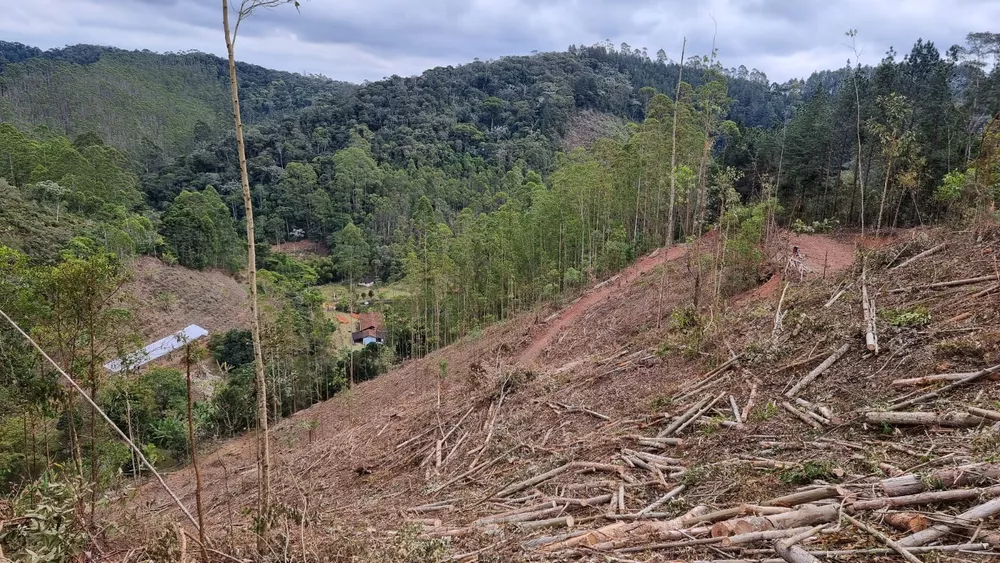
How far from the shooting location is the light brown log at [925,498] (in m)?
2.58

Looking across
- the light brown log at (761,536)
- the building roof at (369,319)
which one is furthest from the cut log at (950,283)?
the building roof at (369,319)

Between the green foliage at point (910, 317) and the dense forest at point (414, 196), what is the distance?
10.8 feet

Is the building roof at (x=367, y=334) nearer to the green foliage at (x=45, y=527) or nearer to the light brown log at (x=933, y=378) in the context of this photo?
the green foliage at (x=45, y=527)

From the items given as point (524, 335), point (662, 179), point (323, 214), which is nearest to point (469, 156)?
point (323, 214)

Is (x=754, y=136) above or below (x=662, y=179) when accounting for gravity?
above

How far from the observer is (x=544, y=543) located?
3385mm

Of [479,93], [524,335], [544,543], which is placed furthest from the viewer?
[479,93]

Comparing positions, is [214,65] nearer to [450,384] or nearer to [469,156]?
[469,156]

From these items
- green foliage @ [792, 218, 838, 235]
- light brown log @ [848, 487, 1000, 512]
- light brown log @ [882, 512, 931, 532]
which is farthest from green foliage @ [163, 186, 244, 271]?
light brown log @ [882, 512, 931, 532]

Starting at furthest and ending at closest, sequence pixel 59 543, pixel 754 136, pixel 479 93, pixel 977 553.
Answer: pixel 479 93 → pixel 754 136 → pixel 59 543 → pixel 977 553

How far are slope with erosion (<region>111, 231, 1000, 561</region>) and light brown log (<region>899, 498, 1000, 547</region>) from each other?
1 centimetres

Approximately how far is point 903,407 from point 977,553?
177cm

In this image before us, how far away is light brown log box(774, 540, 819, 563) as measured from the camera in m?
2.47

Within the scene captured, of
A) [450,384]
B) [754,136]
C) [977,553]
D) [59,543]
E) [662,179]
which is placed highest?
[754,136]
